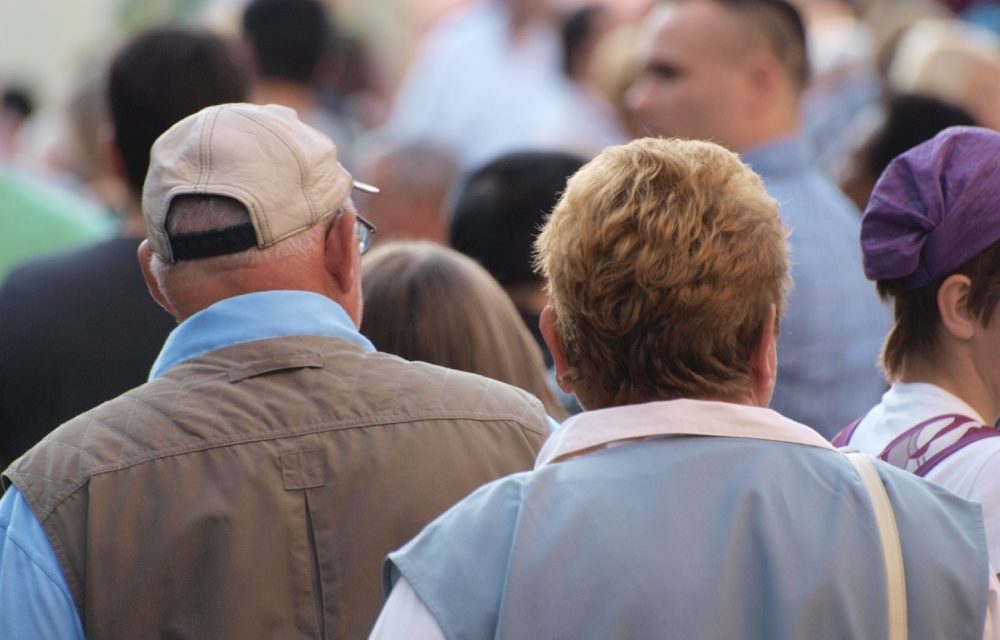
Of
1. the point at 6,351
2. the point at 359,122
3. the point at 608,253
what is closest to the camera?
the point at 608,253

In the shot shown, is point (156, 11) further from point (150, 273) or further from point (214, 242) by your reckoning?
point (214, 242)

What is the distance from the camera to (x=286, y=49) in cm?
633

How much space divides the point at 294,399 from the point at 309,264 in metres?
0.25

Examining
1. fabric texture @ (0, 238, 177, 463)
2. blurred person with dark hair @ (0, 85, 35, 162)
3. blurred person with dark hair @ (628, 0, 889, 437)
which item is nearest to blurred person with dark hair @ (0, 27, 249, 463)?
fabric texture @ (0, 238, 177, 463)

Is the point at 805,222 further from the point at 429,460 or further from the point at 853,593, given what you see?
the point at 853,593

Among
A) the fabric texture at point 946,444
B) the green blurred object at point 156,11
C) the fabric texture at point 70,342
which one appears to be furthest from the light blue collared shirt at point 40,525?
the green blurred object at point 156,11

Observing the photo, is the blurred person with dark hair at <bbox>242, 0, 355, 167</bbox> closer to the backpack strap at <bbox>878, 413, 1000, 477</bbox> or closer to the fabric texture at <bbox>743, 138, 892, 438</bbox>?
the fabric texture at <bbox>743, 138, 892, 438</bbox>

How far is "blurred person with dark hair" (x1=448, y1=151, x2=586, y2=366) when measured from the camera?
3.99 meters

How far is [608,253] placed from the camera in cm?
199

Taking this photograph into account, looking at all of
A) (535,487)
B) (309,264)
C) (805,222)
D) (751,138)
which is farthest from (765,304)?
(751,138)

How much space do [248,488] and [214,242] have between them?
0.40m

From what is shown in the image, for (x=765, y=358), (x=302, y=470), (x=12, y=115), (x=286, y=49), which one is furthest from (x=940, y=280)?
(x=12, y=115)

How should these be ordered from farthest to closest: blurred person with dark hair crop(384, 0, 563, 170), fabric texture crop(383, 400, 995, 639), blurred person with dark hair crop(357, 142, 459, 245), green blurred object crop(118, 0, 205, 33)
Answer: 1. green blurred object crop(118, 0, 205, 33)
2. blurred person with dark hair crop(384, 0, 563, 170)
3. blurred person with dark hair crop(357, 142, 459, 245)
4. fabric texture crop(383, 400, 995, 639)

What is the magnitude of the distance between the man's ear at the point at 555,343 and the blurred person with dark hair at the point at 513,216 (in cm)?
178
